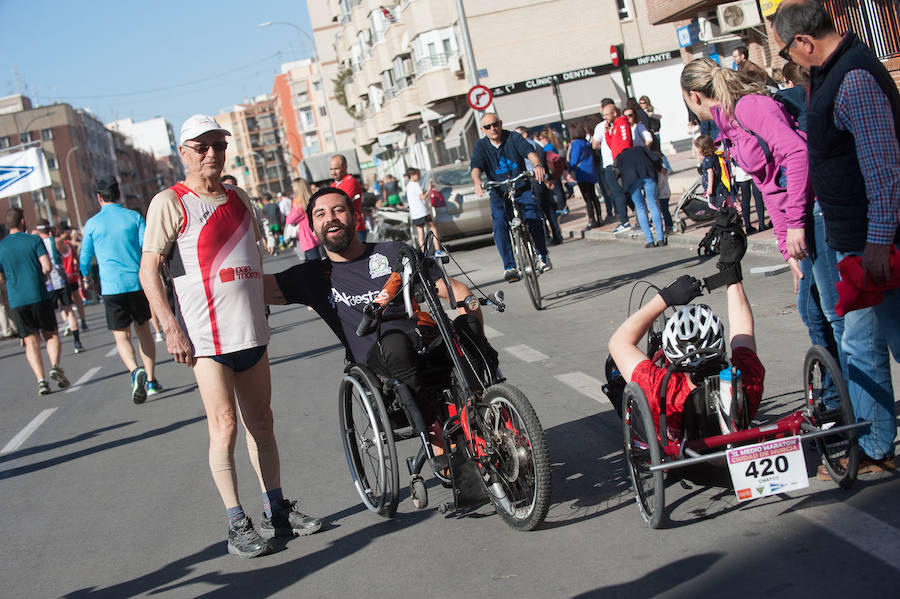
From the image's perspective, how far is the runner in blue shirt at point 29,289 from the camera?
12266 millimetres

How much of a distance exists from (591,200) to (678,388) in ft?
49.8

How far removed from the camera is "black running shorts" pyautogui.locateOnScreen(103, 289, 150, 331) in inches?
408

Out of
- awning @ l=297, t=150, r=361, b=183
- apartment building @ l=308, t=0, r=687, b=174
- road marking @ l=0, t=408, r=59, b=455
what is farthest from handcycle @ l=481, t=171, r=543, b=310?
awning @ l=297, t=150, r=361, b=183

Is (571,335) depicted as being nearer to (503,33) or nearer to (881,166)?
(881,166)

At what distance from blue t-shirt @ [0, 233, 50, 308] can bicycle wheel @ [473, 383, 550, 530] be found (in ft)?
30.5

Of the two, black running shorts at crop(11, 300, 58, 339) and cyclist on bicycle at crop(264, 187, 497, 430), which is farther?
black running shorts at crop(11, 300, 58, 339)

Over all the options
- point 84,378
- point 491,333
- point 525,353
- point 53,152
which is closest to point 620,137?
point 491,333

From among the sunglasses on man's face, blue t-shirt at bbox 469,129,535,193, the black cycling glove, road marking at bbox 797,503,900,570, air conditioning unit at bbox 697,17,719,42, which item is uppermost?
air conditioning unit at bbox 697,17,719,42

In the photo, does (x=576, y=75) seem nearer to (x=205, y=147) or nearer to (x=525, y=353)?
(x=525, y=353)

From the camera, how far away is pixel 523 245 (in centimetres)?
1118

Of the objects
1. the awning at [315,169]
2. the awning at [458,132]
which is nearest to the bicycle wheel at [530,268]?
the awning at [458,132]

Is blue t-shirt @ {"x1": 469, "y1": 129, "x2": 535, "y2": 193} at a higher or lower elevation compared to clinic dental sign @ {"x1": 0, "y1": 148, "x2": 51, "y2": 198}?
lower

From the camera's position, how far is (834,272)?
4.46 metres

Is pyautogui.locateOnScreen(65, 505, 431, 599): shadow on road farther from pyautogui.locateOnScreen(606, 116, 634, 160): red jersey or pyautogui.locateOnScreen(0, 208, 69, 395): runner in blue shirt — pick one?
pyautogui.locateOnScreen(606, 116, 634, 160): red jersey
